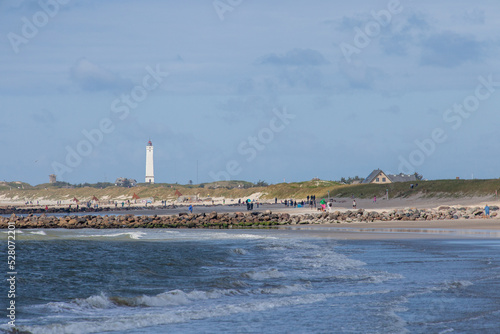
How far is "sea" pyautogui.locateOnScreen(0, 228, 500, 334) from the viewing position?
30.7 feet

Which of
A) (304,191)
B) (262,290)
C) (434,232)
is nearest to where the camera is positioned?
(262,290)

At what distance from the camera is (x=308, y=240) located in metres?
26.8

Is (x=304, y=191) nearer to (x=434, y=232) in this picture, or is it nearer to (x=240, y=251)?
(x=434, y=232)

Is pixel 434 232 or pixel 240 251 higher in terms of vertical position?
pixel 434 232

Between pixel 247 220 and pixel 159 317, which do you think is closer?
pixel 159 317

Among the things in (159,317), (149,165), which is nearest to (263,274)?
(159,317)

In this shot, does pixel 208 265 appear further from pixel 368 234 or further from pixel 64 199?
pixel 64 199

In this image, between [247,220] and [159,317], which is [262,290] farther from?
[247,220]

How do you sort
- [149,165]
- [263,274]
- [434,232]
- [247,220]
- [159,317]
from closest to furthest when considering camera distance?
[159,317]
[263,274]
[434,232]
[247,220]
[149,165]

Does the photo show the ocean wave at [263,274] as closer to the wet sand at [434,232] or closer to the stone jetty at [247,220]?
the wet sand at [434,232]

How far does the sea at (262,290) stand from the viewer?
30.7 ft

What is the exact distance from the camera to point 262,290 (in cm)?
1294

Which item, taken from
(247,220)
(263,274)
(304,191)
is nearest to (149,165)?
(304,191)

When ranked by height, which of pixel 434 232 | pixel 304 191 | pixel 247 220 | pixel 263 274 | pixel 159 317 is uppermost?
pixel 304 191
